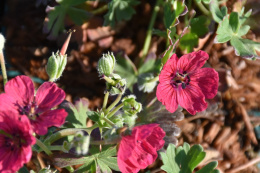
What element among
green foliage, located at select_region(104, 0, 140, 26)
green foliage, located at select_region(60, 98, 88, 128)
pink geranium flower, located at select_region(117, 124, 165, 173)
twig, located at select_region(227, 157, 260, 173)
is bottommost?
twig, located at select_region(227, 157, 260, 173)

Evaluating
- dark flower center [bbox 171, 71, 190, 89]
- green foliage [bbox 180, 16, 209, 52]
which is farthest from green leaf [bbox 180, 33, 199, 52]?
dark flower center [bbox 171, 71, 190, 89]

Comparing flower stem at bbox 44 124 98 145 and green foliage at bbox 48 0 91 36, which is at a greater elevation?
green foliage at bbox 48 0 91 36

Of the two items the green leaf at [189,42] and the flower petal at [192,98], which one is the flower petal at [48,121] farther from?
the green leaf at [189,42]

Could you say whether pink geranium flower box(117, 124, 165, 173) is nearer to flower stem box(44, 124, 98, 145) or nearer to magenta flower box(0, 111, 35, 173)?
flower stem box(44, 124, 98, 145)

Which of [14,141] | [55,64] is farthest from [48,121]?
[55,64]

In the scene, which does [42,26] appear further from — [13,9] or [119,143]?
[119,143]

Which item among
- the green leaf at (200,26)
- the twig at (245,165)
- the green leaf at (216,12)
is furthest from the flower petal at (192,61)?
the twig at (245,165)
